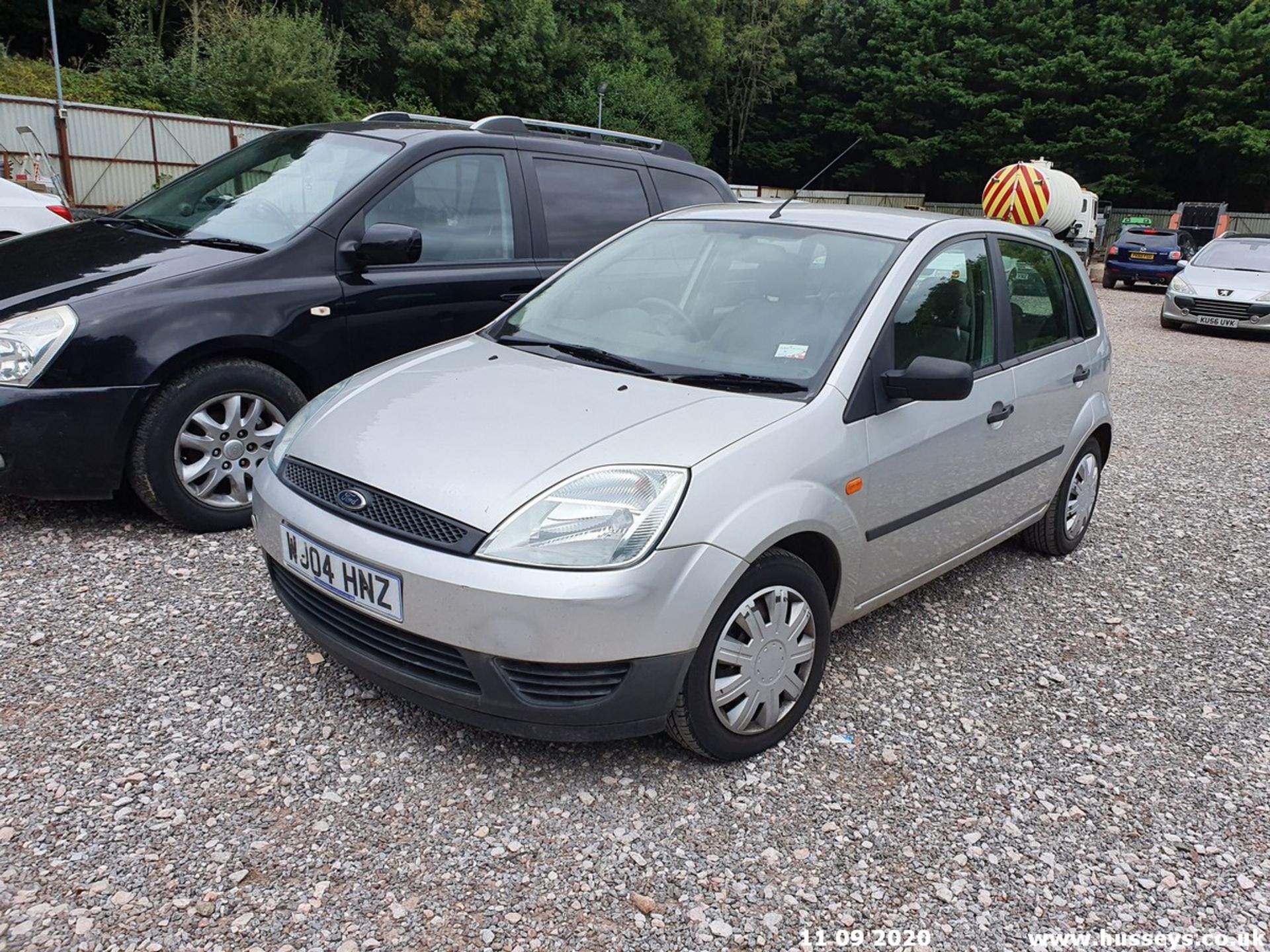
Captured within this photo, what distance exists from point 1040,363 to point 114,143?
922 inches

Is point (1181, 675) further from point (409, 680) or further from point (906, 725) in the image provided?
point (409, 680)

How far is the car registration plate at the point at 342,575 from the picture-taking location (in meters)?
2.65

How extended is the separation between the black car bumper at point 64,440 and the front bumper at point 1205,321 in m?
14.8

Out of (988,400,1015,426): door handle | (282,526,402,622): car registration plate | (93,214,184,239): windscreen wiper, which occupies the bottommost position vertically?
(282,526,402,622): car registration plate

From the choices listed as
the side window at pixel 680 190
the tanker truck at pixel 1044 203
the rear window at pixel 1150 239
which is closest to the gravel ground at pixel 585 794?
the side window at pixel 680 190

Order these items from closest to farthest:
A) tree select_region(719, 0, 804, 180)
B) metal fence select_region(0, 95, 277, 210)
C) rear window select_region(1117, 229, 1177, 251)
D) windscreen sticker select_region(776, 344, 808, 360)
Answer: windscreen sticker select_region(776, 344, 808, 360) < metal fence select_region(0, 95, 277, 210) < rear window select_region(1117, 229, 1177, 251) < tree select_region(719, 0, 804, 180)

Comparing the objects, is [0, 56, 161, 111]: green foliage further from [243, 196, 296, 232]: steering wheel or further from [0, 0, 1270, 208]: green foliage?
[243, 196, 296, 232]: steering wheel

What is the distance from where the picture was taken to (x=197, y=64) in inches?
1089

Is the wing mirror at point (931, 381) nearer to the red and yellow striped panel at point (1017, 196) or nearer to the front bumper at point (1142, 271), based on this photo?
the red and yellow striped panel at point (1017, 196)

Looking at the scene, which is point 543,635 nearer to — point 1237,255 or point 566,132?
point 566,132

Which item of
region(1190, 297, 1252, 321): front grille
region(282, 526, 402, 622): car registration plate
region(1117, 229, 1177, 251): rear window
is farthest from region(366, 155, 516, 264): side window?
region(1117, 229, 1177, 251): rear window

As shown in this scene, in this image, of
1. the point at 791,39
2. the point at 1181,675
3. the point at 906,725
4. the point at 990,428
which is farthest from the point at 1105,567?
the point at 791,39

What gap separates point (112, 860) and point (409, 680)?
0.81 metres

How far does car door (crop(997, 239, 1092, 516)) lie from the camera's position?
4.06 metres
